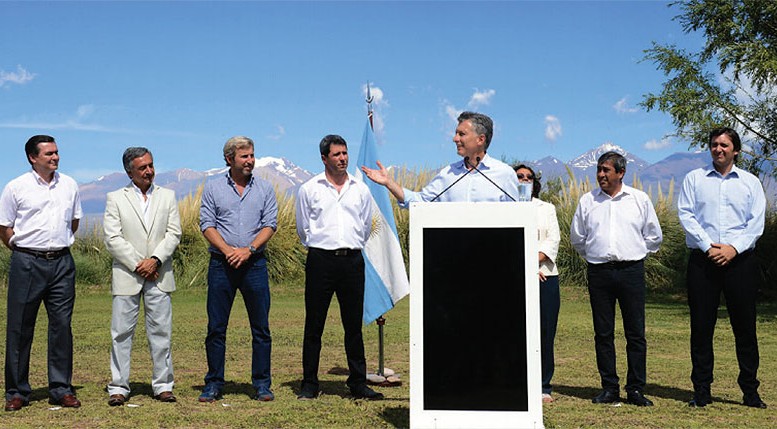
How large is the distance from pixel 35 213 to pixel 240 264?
154cm

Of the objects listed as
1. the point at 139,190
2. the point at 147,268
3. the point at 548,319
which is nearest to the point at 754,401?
the point at 548,319

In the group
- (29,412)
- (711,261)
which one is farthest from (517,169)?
(29,412)

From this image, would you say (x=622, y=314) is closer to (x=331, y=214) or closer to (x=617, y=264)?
(x=617, y=264)

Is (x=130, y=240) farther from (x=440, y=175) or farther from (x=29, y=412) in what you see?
(x=440, y=175)

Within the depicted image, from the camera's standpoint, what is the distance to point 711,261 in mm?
6699

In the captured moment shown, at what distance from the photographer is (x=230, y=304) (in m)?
6.96

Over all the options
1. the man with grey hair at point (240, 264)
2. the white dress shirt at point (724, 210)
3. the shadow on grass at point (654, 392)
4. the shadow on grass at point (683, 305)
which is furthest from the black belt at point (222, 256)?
the shadow on grass at point (683, 305)

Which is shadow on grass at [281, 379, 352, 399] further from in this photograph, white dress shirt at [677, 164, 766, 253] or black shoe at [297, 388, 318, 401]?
white dress shirt at [677, 164, 766, 253]

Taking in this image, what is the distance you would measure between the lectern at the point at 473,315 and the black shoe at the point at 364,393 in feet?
6.32

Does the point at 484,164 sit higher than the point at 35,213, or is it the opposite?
the point at 484,164

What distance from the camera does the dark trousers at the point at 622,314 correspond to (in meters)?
6.71

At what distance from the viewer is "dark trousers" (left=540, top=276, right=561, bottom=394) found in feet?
22.4

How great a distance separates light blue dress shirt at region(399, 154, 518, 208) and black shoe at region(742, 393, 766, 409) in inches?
102

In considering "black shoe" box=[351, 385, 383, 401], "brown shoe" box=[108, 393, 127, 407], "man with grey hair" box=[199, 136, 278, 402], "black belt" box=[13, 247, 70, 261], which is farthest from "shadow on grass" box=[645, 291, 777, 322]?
"black belt" box=[13, 247, 70, 261]
